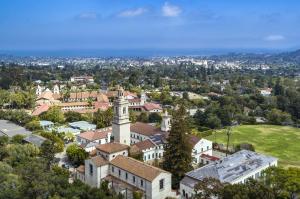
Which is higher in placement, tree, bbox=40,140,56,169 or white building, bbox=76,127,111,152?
tree, bbox=40,140,56,169

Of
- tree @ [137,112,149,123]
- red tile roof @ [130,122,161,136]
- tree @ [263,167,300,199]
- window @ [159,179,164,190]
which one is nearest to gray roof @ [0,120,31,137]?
red tile roof @ [130,122,161,136]

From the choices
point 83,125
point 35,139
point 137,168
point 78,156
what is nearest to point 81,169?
point 78,156

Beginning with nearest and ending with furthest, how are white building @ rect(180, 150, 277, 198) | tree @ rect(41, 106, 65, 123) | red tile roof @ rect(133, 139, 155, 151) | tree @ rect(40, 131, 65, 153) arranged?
white building @ rect(180, 150, 277, 198) → red tile roof @ rect(133, 139, 155, 151) → tree @ rect(40, 131, 65, 153) → tree @ rect(41, 106, 65, 123)

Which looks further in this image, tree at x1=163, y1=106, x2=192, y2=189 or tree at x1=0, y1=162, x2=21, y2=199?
tree at x1=163, y1=106, x2=192, y2=189

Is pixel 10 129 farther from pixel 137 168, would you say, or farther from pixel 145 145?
pixel 137 168

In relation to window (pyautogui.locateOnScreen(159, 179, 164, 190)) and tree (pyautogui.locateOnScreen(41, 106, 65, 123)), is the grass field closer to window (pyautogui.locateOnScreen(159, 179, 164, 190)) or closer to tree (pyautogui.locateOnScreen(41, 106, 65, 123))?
window (pyautogui.locateOnScreen(159, 179, 164, 190))

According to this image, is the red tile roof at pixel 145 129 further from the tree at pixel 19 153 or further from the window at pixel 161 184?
the window at pixel 161 184

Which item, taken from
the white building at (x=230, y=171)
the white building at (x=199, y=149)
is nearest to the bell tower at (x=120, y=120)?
the white building at (x=199, y=149)
